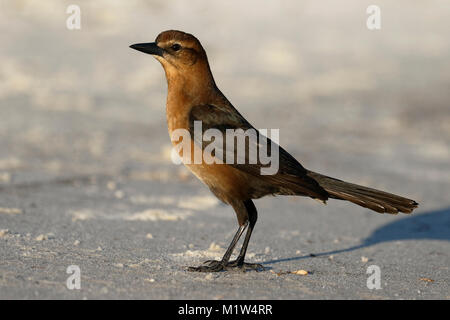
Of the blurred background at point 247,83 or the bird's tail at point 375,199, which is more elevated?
the blurred background at point 247,83

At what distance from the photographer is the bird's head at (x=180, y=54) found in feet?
19.6

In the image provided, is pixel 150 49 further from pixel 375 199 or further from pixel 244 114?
pixel 244 114

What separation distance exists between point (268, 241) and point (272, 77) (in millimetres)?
10547

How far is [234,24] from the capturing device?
19.6 m

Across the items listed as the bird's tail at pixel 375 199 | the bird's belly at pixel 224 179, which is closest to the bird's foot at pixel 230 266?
the bird's belly at pixel 224 179

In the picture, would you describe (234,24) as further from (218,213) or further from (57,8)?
(218,213)

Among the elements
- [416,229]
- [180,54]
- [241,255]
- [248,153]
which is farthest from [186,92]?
[416,229]

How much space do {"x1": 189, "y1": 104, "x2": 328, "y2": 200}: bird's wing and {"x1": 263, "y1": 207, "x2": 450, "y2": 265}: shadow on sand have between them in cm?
142

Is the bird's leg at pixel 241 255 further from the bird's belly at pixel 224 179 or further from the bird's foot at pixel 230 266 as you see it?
the bird's belly at pixel 224 179

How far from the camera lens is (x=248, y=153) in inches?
220

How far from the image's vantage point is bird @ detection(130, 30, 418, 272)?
217 inches

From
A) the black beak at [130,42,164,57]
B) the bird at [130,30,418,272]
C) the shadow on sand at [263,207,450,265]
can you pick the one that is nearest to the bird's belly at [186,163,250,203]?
the bird at [130,30,418,272]

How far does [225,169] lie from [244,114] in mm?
8959
